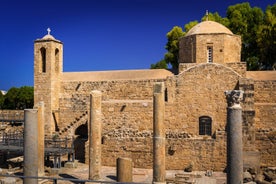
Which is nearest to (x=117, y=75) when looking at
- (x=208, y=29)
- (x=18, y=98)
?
(x=208, y=29)

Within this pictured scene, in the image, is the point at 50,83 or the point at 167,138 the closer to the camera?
the point at 167,138

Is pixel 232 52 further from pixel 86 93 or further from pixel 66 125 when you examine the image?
pixel 66 125

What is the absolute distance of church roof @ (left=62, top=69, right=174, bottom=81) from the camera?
21.5 meters

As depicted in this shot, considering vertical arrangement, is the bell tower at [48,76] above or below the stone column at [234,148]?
above

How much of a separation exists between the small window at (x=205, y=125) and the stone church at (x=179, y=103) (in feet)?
0.05

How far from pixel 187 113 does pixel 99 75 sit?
7.60 meters

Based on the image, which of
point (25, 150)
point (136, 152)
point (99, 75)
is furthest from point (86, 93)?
point (25, 150)

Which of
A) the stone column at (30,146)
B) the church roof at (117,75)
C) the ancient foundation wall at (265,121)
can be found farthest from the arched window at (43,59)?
the stone column at (30,146)

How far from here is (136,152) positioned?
51.4 feet

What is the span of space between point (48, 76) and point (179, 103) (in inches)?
339

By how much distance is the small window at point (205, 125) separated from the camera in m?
18.2

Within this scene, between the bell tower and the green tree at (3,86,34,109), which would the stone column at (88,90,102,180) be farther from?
the green tree at (3,86,34,109)

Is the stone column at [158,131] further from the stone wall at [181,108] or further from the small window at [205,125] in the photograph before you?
the small window at [205,125]

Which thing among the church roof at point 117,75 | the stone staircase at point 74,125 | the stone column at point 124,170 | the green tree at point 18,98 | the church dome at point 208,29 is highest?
the church dome at point 208,29
